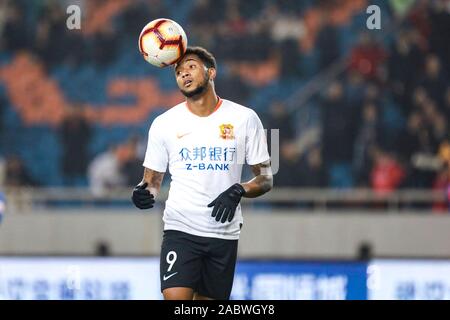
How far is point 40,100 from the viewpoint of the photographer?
57.3 ft

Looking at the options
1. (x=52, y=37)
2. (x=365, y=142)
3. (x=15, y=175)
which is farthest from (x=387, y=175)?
(x=52, y=37)

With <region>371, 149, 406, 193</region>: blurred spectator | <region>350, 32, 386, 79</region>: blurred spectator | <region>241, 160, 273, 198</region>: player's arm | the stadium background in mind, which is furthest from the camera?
<region>350, 32, 386, 79</region>: blurred spectator

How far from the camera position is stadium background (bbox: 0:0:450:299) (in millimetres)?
12484

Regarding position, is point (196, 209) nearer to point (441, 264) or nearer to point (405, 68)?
point (441, 264)

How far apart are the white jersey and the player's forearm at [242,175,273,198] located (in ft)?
0.38

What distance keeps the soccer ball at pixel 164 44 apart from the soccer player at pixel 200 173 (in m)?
0.07

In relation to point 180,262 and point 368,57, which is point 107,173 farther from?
point 180,262

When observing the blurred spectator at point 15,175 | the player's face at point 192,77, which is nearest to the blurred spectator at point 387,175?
the blurred spectator at point 15,175

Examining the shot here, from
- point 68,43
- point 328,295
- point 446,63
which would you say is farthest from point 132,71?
point 328,295

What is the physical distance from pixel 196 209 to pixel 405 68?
8395mm

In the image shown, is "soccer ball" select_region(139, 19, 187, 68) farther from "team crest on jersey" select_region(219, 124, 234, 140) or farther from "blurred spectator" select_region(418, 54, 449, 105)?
"blurred spectator" select_region(418, 54, 449, 105)

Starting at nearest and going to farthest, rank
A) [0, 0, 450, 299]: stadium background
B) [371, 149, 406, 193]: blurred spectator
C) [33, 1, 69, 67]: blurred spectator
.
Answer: [0, 0, 450, 299]: stadium background → [371, 149, 406, 193]: blurred spectator → [33, 1, 69, 67]: blurred spectator

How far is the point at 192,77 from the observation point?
305 inches

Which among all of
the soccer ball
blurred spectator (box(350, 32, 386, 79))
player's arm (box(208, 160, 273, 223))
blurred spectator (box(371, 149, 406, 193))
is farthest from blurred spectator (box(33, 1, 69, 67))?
player's arm (box(208, 160, 273, 223))
